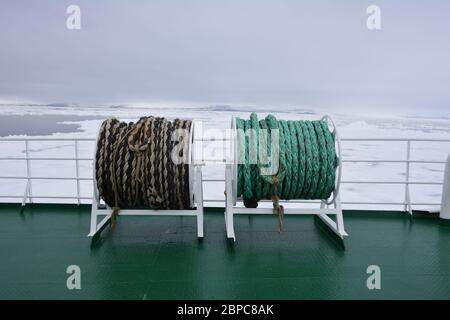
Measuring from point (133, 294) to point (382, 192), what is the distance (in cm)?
1087

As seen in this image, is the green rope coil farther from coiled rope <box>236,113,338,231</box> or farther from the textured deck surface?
the textured deck surface

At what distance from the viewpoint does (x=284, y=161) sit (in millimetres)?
2811

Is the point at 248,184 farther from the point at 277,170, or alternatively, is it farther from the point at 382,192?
the point at 382,192

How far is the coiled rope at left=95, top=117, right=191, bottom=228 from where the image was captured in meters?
2.83

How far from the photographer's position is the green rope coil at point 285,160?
283cm

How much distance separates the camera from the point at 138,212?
295cm

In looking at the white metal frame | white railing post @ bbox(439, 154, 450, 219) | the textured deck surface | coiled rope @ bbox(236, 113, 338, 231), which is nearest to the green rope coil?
coiled rope @ bbox(236, 113, 338, 231)

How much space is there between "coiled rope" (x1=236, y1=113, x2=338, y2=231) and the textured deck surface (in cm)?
41

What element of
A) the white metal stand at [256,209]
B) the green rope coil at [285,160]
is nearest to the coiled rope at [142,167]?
the white metal stand at [256,209]

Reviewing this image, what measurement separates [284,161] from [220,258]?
2.67 ft

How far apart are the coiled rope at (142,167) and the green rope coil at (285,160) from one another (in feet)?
1.43

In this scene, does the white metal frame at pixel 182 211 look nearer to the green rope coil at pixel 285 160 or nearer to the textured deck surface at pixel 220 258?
the textured deck surface at pixel 220 258
